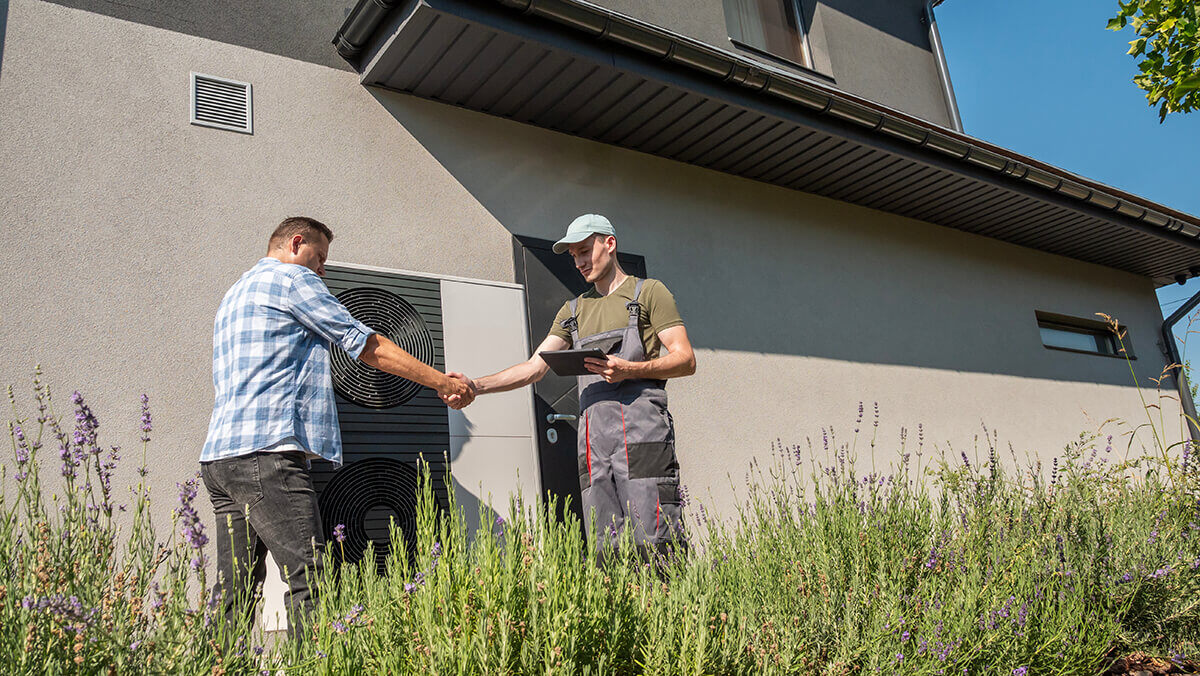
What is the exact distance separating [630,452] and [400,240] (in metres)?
2.20

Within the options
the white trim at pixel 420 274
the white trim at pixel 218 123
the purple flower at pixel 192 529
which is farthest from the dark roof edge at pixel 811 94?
the purple flower at pixel 192 529

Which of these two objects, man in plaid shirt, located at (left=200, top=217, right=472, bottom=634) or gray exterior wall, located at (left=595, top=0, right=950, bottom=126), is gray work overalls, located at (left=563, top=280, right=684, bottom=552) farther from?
gray exterior wall, located at (left=595, top=0, right=950, bottom=126)

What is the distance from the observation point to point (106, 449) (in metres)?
3.68

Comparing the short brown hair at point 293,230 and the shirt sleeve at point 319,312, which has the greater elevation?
the short brown hair at point 293,230

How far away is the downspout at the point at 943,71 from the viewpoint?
10.1 m

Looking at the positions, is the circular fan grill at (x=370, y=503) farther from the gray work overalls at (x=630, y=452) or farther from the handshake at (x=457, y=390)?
the gray work overalls at (x=630, y=452)

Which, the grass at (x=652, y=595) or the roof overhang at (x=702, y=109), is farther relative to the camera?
the roof overhang at (x=702, y=109)

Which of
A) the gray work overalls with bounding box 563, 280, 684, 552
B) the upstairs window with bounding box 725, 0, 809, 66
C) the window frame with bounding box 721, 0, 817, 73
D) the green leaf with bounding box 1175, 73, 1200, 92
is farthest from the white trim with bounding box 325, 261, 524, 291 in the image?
the green leaf with bounding box 1175, 73, 1200, 92

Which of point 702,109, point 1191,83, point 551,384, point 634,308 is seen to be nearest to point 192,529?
point 634,308

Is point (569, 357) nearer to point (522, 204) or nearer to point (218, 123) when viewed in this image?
point (522, 204)

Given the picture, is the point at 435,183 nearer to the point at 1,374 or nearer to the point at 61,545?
the point at 1,374

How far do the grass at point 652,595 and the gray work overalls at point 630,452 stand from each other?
0.77 ft

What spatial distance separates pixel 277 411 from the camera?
9.71 ft

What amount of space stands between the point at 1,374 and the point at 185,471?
0.85 meters
